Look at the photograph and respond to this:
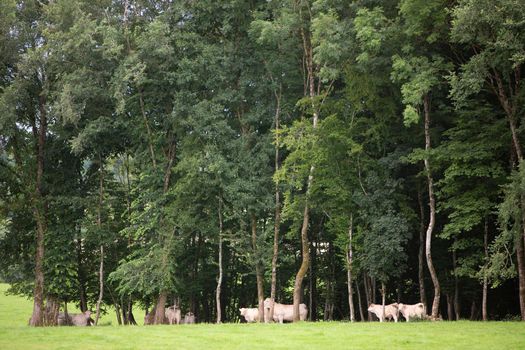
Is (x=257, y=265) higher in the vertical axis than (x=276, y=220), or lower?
lower

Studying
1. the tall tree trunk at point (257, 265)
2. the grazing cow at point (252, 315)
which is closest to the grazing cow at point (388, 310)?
the tall tree trunk at point (257, 265)

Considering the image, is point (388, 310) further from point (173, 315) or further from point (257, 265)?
point (173, 315)

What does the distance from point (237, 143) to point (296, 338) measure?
43.3 feet

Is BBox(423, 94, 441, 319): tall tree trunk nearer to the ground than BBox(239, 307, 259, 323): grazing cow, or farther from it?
farther from it

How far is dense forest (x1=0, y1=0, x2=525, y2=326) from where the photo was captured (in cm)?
2480

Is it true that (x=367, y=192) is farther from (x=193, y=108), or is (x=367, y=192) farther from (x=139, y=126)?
(x=139, y=126)

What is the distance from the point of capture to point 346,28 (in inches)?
1012

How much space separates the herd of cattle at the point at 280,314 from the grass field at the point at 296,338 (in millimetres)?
5192

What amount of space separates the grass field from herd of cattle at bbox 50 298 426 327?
5.19 m

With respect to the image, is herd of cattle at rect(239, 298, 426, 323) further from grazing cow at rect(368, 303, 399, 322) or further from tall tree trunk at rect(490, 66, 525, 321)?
tall tree trunk at rect(490, 66, 525, 321)

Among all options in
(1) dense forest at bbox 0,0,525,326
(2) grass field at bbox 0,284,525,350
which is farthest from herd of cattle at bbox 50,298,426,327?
(2) grass field at bbox 0,284,525,350

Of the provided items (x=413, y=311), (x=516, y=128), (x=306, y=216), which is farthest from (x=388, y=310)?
(x=516, y=128)

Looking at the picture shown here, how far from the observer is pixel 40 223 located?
95.3 ft

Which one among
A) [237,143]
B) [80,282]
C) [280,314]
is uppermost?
[237,143]
